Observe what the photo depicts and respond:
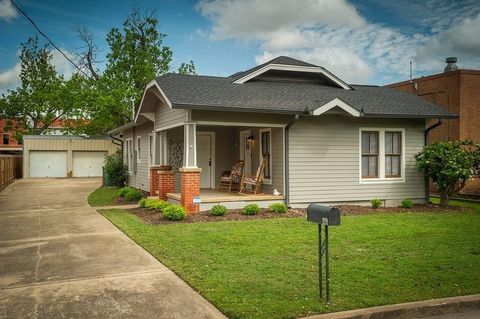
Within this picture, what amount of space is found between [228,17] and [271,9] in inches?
86.7

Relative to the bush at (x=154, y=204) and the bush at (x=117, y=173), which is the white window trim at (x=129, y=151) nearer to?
the bush at (x=117, y=173)

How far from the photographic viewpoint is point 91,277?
6.08m

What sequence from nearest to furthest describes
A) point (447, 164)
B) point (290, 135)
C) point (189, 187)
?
point (189, 187)
point (290, 135)
point (447, 164)

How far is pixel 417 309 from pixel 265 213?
24.8ft

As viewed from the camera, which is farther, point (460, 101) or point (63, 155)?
point (63, 155)

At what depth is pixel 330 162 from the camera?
1370 cm

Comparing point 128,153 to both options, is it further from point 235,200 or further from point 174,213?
point 174,213

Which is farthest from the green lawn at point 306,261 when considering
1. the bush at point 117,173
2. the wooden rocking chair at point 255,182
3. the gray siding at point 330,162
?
the bush at point 117,173

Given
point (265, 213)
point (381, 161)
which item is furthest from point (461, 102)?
point (265, 213)

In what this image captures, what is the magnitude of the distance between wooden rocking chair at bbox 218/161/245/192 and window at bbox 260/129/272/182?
0.83 meters

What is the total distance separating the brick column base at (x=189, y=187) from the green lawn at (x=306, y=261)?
1499mm

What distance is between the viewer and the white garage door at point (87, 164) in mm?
37750

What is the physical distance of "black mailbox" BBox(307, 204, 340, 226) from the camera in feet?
15.9

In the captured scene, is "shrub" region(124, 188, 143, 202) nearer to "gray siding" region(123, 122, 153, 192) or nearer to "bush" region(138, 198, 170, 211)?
"gray siding" region(123, 122, 153, 192)
